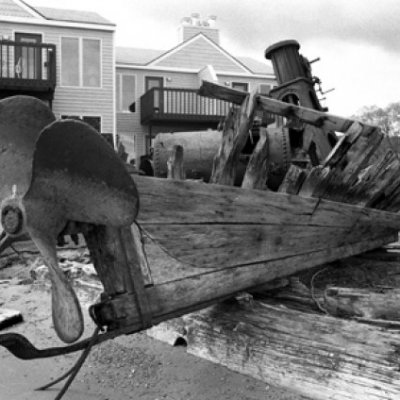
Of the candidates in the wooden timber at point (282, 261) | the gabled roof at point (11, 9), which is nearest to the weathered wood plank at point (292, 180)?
the wooden timber at point (282, 261)

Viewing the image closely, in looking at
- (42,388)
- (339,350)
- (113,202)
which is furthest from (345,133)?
(42,388)

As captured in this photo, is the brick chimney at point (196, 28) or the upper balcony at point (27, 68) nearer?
the upper balcony at point (27, 68)

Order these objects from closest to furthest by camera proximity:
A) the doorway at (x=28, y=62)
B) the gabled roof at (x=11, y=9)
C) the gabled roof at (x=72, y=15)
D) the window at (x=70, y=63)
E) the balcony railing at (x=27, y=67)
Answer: the balcony railing at (x=27, y=67)
the doorway at (x=28, y=62)
the gabled roof at (x=11, y=9)
the gabled roof at (x=72, y=15)
the window at (x=70, y=63)

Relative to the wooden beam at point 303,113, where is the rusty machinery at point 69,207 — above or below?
below

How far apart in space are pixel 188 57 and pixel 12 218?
21832 mm

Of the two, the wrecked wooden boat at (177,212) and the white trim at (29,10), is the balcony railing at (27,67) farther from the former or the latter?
the wrecked wooden boat at (177,212)

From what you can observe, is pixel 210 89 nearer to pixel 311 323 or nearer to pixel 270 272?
pixel 270 272

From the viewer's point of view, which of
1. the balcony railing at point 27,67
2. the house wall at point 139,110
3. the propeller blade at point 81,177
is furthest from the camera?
the house wall at point 139,110

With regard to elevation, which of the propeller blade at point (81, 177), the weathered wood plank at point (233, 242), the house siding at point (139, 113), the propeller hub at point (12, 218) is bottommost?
the weathered wood plank at point (233, 242)

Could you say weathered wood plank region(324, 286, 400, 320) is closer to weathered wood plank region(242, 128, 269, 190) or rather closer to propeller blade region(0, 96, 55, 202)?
weathered wood plank region(242, 128, 269, 190)

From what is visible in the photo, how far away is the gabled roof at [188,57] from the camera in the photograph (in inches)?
882

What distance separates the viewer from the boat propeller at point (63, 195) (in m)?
2.09

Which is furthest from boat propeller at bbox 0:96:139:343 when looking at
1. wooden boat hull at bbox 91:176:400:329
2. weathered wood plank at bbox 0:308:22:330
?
weathered wood plank at bbox 0:308:22:330

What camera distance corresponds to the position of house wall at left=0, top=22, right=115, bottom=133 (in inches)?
765
